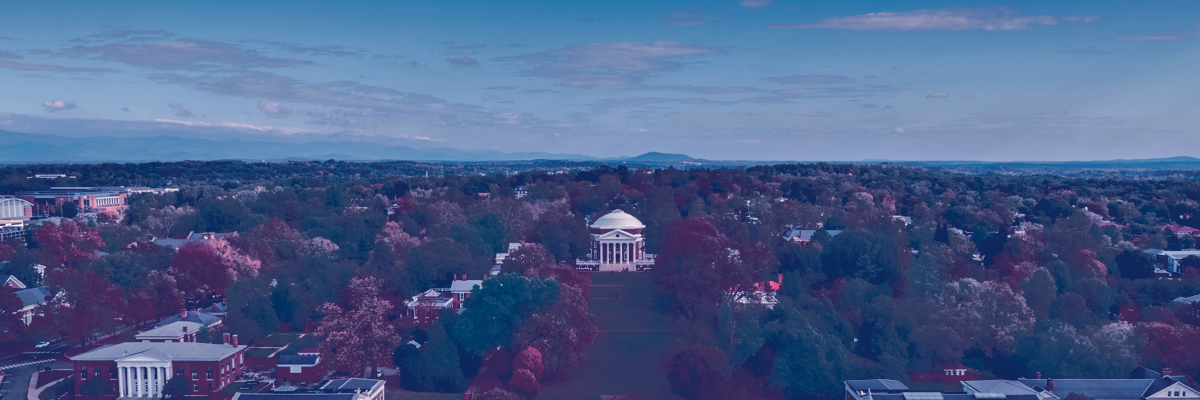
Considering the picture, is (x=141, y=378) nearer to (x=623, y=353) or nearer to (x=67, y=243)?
(x=623, y=353)

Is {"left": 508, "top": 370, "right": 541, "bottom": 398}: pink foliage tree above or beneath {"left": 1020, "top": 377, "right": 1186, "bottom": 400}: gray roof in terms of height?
beneath

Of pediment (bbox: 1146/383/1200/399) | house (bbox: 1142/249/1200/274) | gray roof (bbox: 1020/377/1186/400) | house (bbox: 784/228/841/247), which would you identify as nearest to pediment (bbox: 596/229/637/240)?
house (bbox: 784/228/841/247)

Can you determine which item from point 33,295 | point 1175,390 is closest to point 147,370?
point 33,295

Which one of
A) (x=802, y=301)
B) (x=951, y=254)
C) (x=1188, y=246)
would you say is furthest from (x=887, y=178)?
(x=802, y=301)

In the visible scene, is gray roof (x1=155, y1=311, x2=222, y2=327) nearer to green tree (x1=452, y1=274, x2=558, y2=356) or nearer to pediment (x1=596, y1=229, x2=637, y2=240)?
green tree (x1=452, y1=274, x2=558, y2=356)

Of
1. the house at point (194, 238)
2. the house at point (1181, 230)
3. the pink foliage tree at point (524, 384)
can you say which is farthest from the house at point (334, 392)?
the house at point (1181, 230)

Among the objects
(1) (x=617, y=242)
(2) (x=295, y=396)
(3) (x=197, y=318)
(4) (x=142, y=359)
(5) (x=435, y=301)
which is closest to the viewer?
(2) (x=295, y=396)
